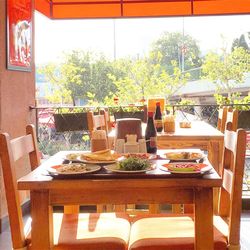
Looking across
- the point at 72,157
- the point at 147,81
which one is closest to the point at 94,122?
the point at 72,157

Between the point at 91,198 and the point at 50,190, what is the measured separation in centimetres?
16

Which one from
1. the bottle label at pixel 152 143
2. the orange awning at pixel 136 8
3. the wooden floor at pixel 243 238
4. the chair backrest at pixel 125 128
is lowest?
the wooden floor at pixel 243 238

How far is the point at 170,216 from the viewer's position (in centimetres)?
233

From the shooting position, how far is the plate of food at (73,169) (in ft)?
5.85

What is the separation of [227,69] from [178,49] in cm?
242

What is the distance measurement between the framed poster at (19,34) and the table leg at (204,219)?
2.68 m

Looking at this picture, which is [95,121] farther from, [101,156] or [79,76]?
[79,76]

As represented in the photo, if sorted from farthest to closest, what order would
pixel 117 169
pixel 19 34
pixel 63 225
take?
pixel 19 34 < pixel 63 225 < pixel 117 169

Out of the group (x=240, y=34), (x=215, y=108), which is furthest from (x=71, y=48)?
(x=215, y=108)

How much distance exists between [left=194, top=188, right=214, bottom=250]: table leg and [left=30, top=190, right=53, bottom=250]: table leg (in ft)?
1.88

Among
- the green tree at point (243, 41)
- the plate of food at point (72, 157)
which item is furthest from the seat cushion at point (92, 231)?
the green tree at point (243, 41)

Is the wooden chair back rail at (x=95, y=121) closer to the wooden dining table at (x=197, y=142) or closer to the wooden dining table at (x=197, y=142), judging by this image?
the wooden dining table at (x=197, y=142)

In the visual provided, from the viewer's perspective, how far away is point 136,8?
18.4ft

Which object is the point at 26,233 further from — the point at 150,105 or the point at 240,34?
the point at 240,34
